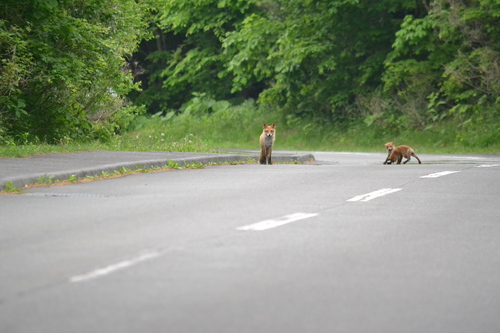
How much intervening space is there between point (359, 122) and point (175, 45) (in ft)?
71.7

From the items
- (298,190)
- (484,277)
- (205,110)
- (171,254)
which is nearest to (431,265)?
(484,277)

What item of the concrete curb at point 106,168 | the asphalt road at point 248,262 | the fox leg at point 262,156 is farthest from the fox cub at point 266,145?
the asphalt road at point 248,262

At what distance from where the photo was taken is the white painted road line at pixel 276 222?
864 centimetres

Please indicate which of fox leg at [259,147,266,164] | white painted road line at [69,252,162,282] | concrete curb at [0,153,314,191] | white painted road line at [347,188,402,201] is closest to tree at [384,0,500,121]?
fox leg at [259,147,266,164]

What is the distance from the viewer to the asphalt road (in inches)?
205

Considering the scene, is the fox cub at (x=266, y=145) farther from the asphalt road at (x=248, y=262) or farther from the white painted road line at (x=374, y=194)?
the asphalt road at (x=248, y=262)

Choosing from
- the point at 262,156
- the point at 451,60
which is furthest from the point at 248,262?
the point at 451,60

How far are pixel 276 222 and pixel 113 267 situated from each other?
9.46ft

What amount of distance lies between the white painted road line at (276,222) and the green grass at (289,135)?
11.7 metres

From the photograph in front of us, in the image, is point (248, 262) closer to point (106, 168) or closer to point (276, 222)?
point (276, 222)

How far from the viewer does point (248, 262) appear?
6816 mm

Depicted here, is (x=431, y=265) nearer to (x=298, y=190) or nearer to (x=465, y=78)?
(x=298, y=190)

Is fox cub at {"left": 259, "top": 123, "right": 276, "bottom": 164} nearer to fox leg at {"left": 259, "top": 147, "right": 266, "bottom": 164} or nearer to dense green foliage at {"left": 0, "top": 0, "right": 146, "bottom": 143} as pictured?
fox leg at {"left": 259, "top": 147, "right": 266, "bottom": 164}

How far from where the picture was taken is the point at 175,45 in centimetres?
6034
